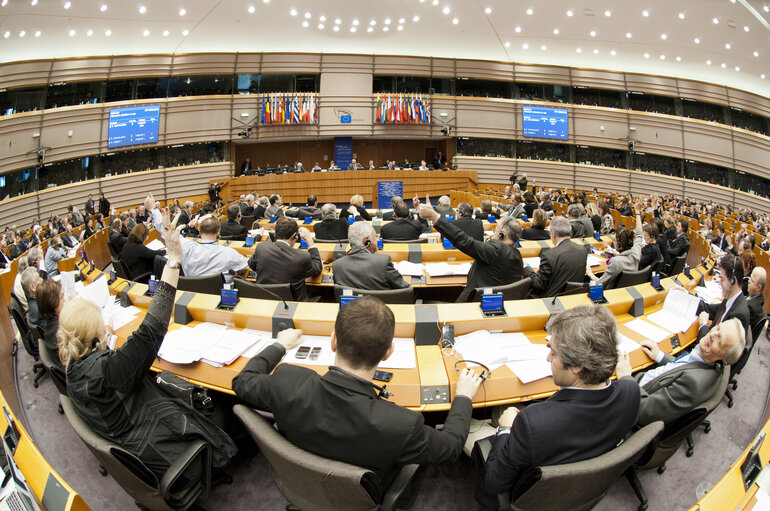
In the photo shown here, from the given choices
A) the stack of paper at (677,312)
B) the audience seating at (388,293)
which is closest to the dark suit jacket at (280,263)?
the audience seating at (388,293)

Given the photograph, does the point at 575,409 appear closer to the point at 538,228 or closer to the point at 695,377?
the point at 695,377

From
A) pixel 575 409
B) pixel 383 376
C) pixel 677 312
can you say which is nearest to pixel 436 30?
pixel 677 312

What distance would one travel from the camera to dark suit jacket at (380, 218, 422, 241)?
18.6 feet

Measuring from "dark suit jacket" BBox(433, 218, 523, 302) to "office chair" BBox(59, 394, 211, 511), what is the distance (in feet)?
8.36

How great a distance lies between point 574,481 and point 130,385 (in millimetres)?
2136

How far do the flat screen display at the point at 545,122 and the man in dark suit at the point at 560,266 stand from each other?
16692 millimetres

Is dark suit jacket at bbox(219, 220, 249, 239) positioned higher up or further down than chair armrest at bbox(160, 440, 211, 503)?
higher up

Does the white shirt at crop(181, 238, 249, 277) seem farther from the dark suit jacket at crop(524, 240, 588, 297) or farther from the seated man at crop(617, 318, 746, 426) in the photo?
the seated man at crop(617, 318, 746, 426)

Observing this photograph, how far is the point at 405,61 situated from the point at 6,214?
16606 mm

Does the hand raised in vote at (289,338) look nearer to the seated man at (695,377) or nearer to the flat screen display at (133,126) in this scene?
the seated man at (695,377)

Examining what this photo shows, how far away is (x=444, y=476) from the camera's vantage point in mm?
2721

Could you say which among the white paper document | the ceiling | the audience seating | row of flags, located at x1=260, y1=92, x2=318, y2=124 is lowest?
the white paper document

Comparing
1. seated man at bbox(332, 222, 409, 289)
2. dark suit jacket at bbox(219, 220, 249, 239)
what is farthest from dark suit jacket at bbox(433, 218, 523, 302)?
dark suit jacket at bbox(219, 220, 249, 239)

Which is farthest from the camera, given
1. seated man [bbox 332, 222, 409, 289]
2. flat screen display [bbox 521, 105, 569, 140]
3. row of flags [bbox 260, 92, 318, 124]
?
flat screen display [bbox 521, 105, 569, 140]
